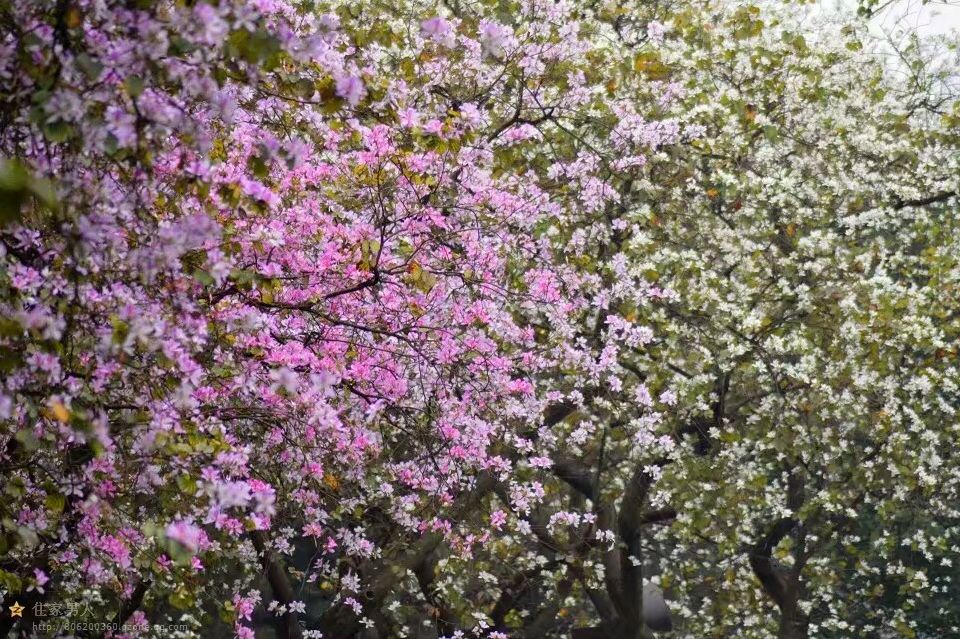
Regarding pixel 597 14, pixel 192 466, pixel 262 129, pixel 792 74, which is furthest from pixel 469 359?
pixel 792 74

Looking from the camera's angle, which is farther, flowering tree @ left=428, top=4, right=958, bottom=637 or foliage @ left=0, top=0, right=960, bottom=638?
flowering tree @ left=428, top=4, right=958, bottom=637

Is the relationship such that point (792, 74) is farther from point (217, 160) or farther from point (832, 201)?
point (217, 160)

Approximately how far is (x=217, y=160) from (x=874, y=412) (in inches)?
387

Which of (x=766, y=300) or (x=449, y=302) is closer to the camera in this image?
(x=449, y=302)

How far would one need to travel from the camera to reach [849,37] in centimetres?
1505

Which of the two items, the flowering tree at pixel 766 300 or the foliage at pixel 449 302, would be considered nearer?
the foliage at pixel 449 302

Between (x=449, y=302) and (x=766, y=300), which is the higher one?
(x=766, y=300)

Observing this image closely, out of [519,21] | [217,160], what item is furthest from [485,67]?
[217,160]

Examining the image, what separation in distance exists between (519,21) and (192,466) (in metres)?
7.52

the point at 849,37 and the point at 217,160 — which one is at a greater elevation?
the point at 849,37

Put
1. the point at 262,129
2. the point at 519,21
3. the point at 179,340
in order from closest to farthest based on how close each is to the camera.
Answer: the point at 179,340 < the point at 262,129 < the point at 519,21

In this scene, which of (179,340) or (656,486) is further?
(656,486)

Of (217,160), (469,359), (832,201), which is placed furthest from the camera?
(832,201)

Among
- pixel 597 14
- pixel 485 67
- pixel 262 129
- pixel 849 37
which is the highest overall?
pixel 849 37
